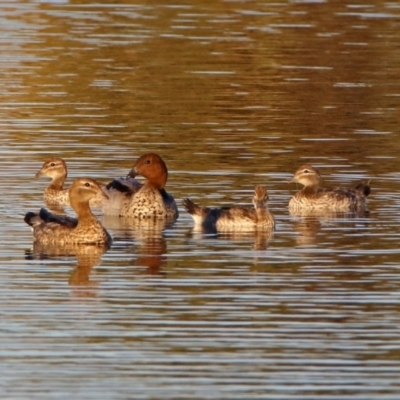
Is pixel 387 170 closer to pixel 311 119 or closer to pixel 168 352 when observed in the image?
pixel 311 119

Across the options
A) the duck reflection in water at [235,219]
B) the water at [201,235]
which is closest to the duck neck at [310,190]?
the water at [201,235]

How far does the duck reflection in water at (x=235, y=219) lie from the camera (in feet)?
63.8

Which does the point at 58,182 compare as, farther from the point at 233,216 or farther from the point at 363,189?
the point at 363,189

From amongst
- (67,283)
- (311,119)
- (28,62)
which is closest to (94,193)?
→ (67,283)

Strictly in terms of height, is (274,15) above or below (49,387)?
above

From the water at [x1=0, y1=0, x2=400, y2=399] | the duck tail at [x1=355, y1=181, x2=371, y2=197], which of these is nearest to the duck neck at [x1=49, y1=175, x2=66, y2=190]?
the water at [x1=0, y1=0, x2=400, y2=399]

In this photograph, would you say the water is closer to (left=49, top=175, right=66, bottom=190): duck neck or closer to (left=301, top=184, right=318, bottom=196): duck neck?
(left=49, top=175, right=66, bottom=190): duck neck

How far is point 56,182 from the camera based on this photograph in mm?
22375

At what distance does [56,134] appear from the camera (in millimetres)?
26641

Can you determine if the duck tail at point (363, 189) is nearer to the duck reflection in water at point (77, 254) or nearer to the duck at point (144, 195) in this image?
the duck at point (144, 195)

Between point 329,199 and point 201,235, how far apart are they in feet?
8.51

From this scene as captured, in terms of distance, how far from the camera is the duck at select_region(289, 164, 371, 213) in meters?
20.9

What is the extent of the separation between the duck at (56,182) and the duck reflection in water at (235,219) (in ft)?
9.61

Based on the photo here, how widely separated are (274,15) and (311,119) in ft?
60.2
